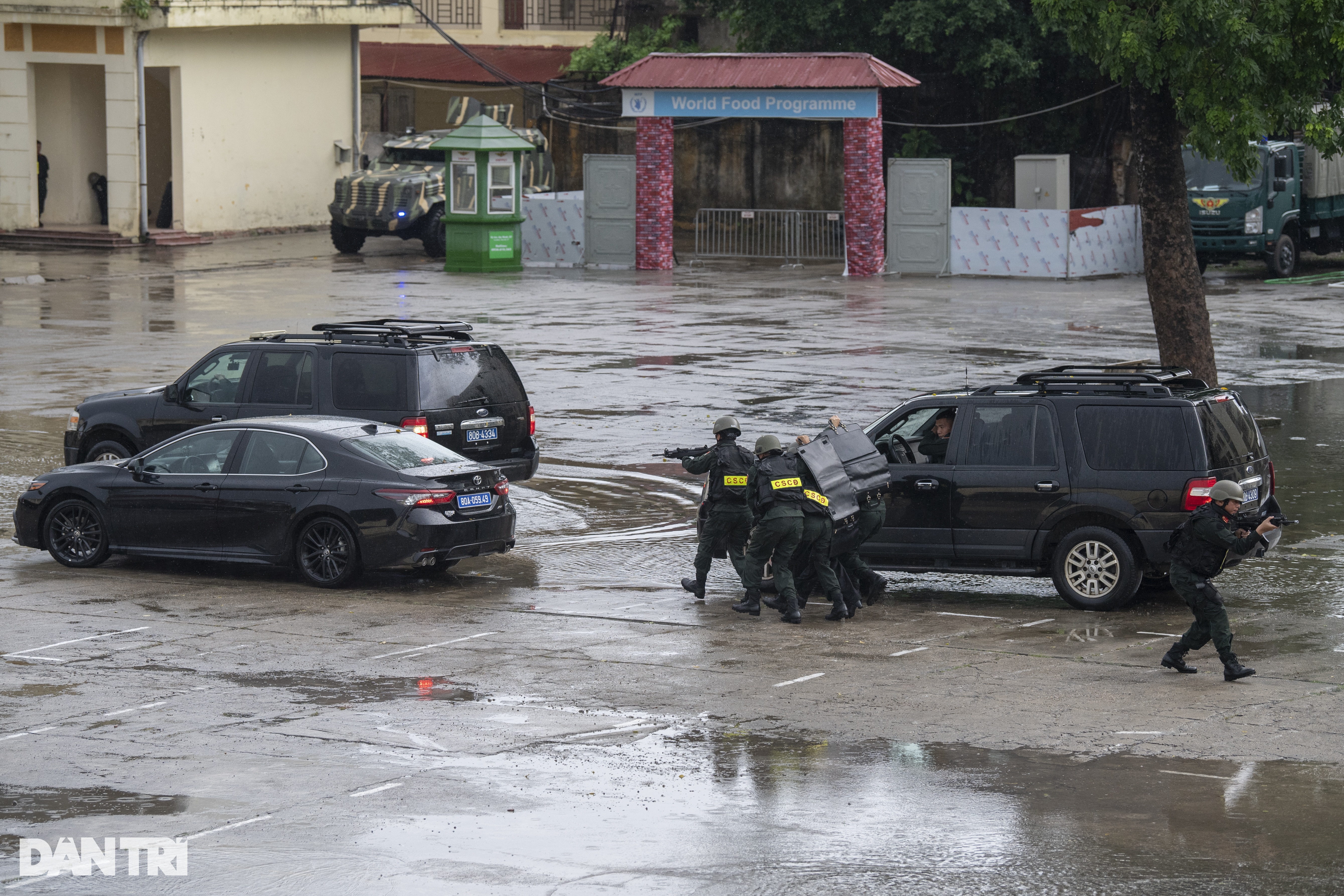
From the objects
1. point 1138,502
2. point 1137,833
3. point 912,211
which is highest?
point 912,211

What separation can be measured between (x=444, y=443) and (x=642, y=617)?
394 centimetres

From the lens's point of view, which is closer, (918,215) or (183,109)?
(918,215)

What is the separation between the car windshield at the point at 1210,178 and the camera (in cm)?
3641

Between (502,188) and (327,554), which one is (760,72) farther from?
(327,554)

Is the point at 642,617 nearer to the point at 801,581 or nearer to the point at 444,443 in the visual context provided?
the point at 801,581

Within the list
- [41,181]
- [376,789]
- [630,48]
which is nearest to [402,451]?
[376,789]

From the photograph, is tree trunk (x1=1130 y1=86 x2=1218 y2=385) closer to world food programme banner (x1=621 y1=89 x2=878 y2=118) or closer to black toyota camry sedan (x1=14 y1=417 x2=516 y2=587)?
black toyota camry sedan (x1=14 y1=417 x2=516 y2=587)

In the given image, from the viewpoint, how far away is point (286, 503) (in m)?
13.9

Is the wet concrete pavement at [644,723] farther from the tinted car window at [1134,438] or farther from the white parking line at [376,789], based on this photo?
the tinted car window at [1134,438]

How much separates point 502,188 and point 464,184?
0.83m

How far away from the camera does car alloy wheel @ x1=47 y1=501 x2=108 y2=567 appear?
14531 mm

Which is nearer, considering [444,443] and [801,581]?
[801,581]

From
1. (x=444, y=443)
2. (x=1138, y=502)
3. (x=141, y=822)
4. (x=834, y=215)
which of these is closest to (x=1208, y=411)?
(x=1138, y=502)

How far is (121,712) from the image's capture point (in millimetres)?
10008
